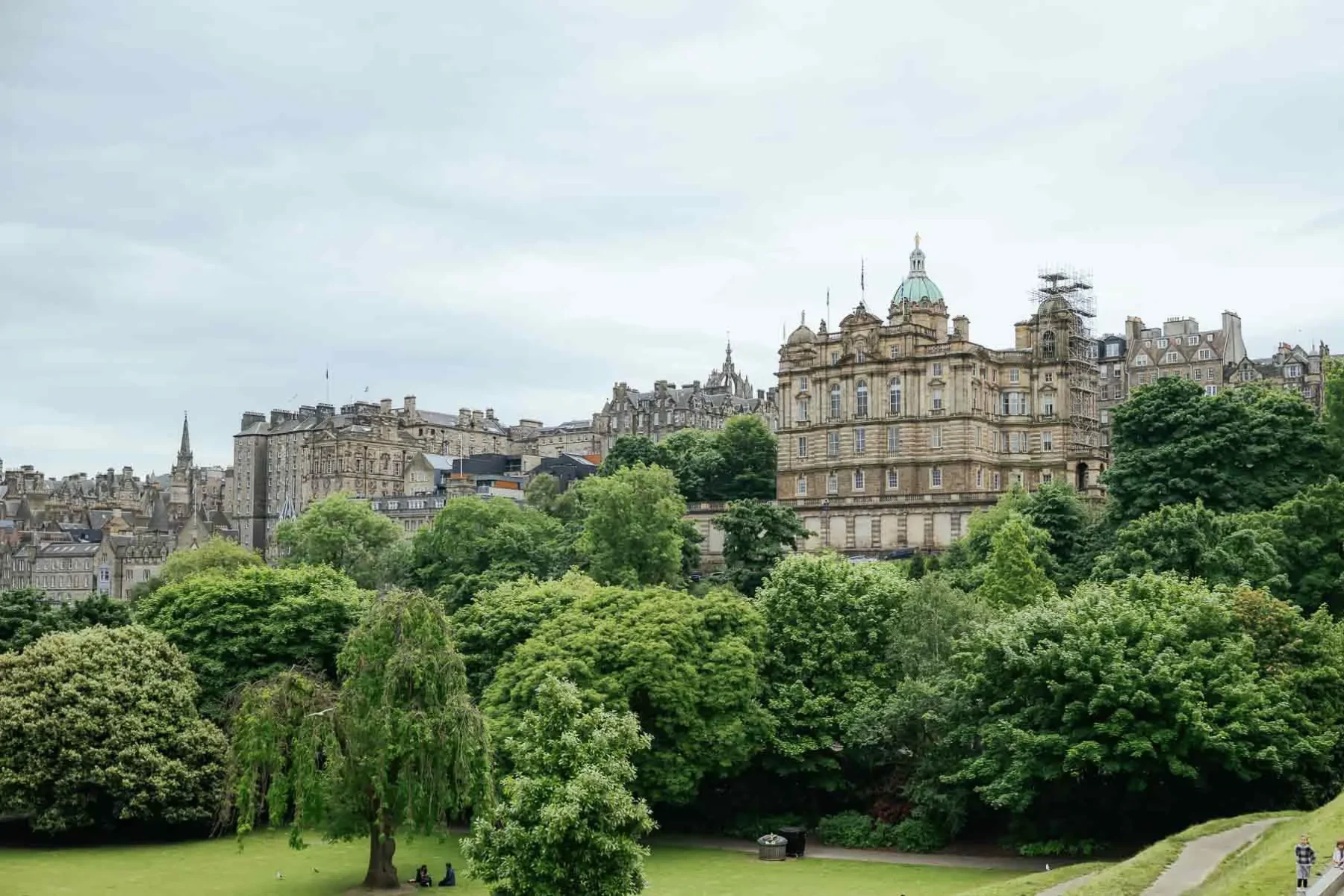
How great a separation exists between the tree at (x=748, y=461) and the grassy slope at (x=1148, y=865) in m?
69.3

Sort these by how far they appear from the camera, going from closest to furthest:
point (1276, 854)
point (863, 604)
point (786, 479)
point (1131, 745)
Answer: point (1276, 854) → point (1131, 745) → point (863, 604) → point (786, 479)

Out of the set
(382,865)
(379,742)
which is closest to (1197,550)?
(379,742)

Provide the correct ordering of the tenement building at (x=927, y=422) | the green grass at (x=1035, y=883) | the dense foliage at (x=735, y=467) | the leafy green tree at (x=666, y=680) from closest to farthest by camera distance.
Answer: the green grass at (x=1035, y=883)
the leafy green tree at (x=666, y=680)
the tenement building at (x=927, y=422)
the dense foliage at (x=735, y=467)

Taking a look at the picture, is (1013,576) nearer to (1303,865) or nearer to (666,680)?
(666,680)

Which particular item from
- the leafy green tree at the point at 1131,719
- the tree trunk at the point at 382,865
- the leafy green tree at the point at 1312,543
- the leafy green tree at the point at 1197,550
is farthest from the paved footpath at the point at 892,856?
the leafy green tree at the point at 1312,543

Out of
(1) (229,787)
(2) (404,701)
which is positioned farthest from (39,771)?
(2) (404,701)

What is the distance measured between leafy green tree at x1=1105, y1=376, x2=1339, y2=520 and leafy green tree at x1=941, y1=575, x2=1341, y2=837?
2520 cm

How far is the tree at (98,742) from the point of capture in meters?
53.5

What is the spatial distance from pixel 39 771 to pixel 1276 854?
1545 inches

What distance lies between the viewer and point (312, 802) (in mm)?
46562

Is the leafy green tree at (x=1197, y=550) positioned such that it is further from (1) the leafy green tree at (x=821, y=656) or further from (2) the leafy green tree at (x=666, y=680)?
(2) the leafy green tree at (x=666, y=680)

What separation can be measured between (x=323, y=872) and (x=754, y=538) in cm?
3832

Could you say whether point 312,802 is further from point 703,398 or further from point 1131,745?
point 703,398

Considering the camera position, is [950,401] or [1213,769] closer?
[1213,769]
